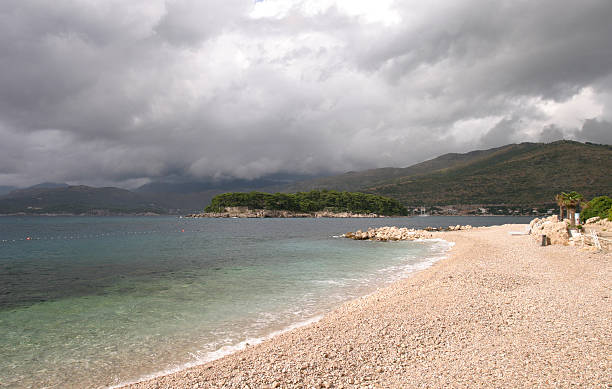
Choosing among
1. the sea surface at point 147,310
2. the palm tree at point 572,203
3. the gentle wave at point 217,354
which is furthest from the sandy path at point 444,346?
the palm tree at point 572,203

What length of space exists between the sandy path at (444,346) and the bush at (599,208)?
2082 inches

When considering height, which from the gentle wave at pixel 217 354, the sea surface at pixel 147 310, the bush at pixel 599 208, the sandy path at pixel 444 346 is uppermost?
the bush at pixel 599 208

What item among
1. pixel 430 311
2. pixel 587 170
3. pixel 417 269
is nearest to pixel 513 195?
pixel 587 170

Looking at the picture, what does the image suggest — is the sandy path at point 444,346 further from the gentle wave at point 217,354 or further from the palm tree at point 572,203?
the palm tree at point 572,203

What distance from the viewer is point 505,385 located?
569 centimetres

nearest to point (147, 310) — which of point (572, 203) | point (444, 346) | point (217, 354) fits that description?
point (217, 354)

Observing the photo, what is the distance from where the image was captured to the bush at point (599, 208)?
173 feet

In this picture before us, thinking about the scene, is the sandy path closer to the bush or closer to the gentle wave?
the gentle wave

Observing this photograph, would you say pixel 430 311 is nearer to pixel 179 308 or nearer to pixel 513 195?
pixel 179 308

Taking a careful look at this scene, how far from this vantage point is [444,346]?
7754 millimetres

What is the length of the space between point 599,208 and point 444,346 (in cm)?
6684

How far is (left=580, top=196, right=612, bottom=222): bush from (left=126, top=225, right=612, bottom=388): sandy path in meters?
52.9

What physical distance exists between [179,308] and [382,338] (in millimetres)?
9054

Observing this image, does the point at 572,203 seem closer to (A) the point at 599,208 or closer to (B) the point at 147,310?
(A) the point at 599,208
